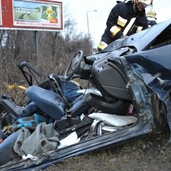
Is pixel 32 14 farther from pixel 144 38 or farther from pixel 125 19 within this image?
pixel 144 38

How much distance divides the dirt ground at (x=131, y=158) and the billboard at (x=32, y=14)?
29.4ft

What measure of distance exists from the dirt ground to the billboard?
353 inches

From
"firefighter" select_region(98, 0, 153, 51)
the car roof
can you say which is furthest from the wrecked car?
"firefighter" select_region(98, 0, 153, 51)

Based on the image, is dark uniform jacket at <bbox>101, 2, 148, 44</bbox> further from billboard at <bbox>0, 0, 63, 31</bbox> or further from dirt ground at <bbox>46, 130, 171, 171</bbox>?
billboard at <bbox>0, 0, 63, 31</bbox>

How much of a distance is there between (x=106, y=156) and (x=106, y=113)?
451 millimetres

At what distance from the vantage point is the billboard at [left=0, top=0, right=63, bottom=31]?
10.8 m

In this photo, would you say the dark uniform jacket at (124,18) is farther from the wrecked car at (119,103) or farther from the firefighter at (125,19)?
the wrecked car at (119,103)

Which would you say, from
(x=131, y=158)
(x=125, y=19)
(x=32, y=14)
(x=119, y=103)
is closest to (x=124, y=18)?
(x=125, y=19)

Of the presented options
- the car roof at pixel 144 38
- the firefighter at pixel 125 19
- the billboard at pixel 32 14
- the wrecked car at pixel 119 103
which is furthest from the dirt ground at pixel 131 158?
the billboard at pixel 32 14

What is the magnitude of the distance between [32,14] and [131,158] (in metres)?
10.0

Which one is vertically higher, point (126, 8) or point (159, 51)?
point (126, 8)

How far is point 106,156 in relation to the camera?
8.16ft

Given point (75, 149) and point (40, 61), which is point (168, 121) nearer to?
point (75, 149)

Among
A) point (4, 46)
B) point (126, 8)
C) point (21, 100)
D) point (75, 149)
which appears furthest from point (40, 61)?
point (75, 149)
